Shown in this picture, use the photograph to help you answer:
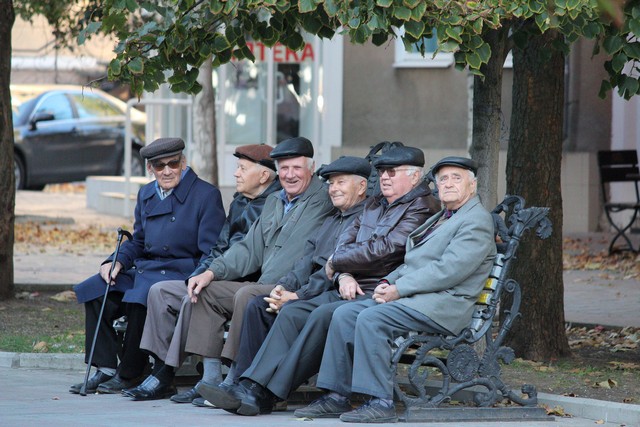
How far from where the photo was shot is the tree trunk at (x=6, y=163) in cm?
1186

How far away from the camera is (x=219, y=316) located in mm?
7715

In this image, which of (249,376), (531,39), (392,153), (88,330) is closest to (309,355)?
(249,376)

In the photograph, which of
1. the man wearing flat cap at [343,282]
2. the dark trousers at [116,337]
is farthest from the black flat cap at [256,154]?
the dark trousers at [116,337]

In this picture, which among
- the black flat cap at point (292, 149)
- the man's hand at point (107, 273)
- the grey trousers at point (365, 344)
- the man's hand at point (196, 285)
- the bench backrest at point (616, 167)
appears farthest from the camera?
the bench backrest at point (616, 167)

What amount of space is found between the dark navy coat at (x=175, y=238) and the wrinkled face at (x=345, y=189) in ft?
3.08

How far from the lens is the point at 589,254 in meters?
16.9

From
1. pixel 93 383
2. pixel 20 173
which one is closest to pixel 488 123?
pixel 93 383

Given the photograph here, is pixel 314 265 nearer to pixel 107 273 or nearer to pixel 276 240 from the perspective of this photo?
pixel 276 240

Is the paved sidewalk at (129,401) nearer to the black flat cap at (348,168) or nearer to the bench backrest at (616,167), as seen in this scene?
the black flat cap at (348,168)

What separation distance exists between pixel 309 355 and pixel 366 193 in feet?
4.62

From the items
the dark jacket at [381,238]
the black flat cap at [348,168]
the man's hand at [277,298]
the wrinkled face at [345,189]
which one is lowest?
the man's hand at [277,298]

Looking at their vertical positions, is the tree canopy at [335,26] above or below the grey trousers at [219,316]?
above

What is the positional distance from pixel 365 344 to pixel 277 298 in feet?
2.84

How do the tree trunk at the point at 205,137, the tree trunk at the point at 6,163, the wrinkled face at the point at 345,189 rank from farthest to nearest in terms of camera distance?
1. the tree trunk at the point at 205,137
2. the tree trunk at the point at 6,163
3. the wrinkled face at the point at 345,189
